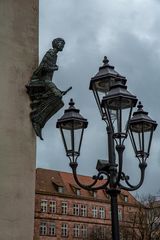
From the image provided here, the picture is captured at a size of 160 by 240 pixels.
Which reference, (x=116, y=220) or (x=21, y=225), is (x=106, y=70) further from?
(x=21, y=225)

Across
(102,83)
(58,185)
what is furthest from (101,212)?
(102,83)

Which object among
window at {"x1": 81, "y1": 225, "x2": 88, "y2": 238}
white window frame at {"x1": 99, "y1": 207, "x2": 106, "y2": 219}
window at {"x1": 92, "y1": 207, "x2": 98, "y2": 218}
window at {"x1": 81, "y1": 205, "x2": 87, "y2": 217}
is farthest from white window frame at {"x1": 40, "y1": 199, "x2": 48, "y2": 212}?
white window frame at {"x1": 99, "y1": 207, "x2": 106, "y2": 219}

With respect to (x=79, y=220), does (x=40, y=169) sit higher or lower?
higher

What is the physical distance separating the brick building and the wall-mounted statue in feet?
199

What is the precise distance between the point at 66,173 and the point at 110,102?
69.5m

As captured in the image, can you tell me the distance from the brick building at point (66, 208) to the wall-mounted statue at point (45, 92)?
60.8 metres

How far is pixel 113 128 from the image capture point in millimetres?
6223

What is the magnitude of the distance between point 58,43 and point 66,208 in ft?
216

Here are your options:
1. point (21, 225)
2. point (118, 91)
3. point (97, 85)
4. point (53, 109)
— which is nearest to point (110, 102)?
point (118, 91)

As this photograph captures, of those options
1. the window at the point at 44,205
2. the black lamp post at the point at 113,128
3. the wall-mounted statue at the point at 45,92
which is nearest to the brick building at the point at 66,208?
the window at the point at 44,205

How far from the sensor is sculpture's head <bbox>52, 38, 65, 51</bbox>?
509cm

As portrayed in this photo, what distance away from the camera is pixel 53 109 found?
16.6 ft

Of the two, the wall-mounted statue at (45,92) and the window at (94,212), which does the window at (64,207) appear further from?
the wall-mounted statue at (45,92)

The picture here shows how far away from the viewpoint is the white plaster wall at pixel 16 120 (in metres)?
4.45
